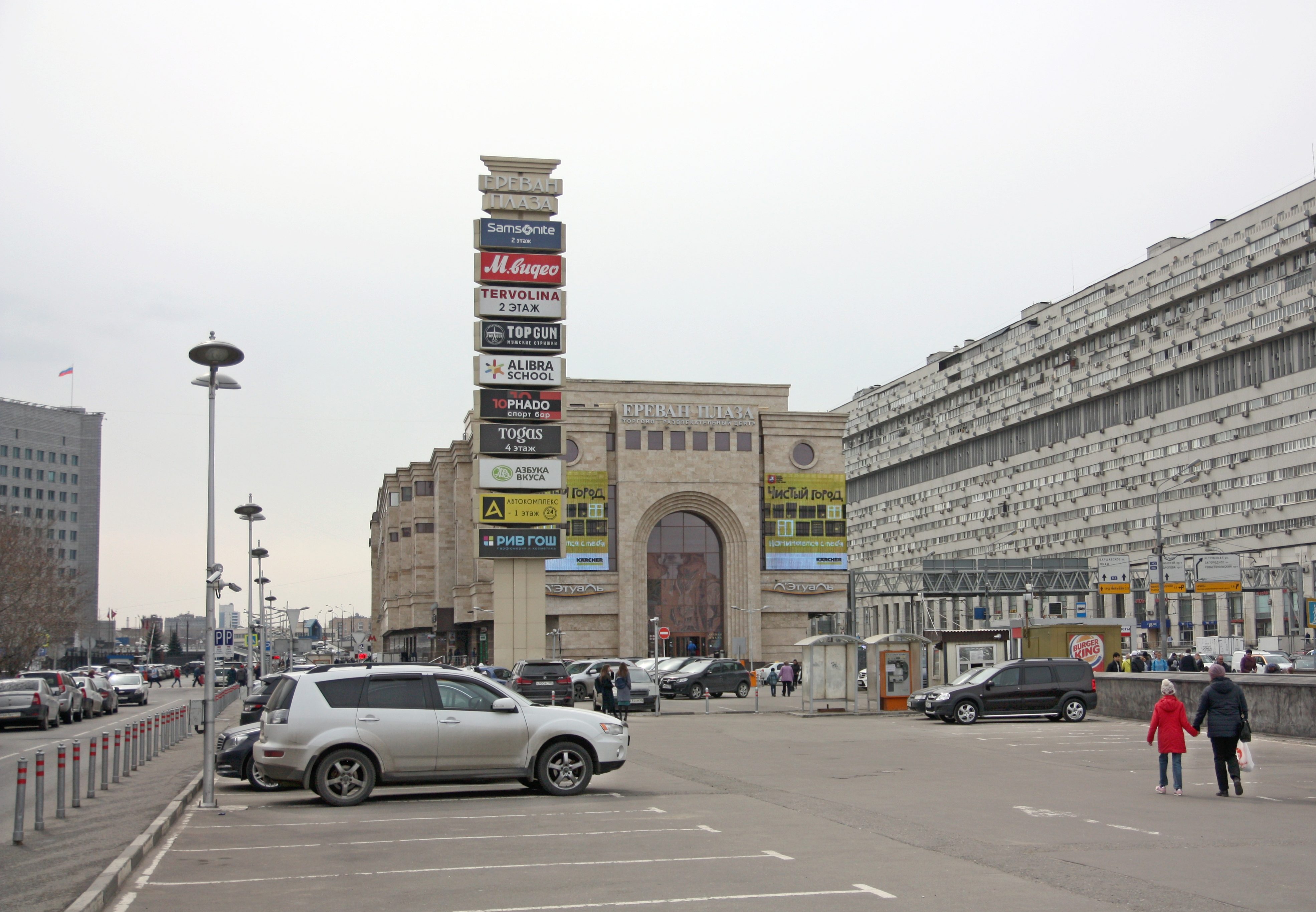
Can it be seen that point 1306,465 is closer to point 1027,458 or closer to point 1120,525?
point 1120,525

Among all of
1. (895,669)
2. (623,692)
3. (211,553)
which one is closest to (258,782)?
(211,553)

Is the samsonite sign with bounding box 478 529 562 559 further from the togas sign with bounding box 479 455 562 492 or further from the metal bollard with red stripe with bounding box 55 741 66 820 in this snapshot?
the metal bollard with red stripe with bounding box 55 741 66 820

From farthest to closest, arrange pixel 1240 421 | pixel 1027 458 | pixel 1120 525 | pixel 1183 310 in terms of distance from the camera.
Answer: pixel 1027 458 < pixel 1120 525 < pixel 1183 310 < pixel 1240 421

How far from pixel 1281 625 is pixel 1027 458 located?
3391 centimetres

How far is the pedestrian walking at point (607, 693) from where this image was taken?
29.9m

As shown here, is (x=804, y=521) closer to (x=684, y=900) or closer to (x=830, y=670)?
(x=830, y=670)

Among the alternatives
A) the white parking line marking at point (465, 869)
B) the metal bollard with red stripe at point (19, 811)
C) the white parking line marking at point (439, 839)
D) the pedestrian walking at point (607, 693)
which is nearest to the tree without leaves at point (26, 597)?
the pedestrian walking at point (607, 693)

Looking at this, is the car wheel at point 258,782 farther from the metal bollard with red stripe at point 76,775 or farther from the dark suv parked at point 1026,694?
the dark suv parked at point 1026,694

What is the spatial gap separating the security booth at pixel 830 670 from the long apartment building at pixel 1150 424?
37.5m

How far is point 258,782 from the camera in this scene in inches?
717

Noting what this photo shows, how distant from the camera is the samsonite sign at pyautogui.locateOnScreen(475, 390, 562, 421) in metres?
70.1

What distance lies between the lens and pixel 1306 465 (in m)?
77.2

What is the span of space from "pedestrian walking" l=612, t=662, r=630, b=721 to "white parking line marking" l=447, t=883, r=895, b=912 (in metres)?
21.3

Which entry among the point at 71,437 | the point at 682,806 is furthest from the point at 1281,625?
the point at 71,437
